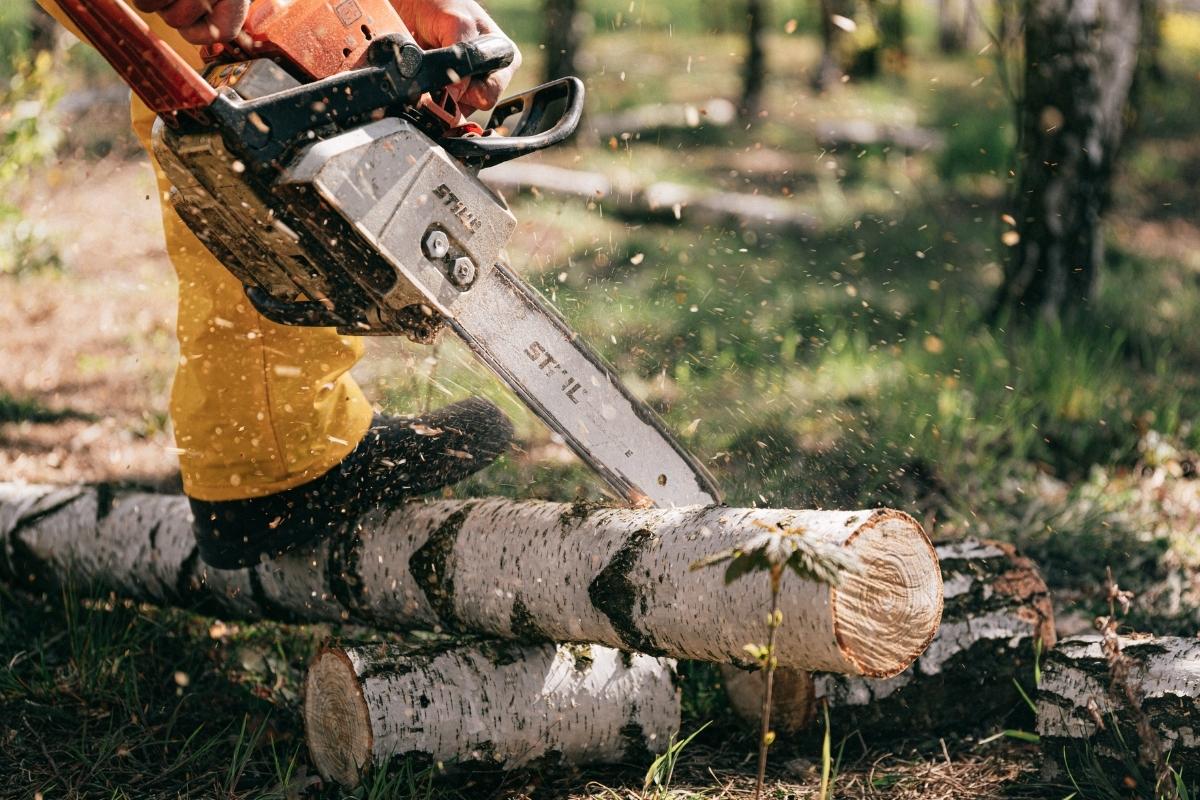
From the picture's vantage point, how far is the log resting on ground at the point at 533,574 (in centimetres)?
185

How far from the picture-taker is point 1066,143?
4559 millimetres

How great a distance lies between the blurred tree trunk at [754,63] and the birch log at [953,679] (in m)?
8.38

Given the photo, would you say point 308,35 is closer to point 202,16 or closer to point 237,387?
point 202,16

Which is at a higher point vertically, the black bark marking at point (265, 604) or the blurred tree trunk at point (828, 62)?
the black bark marking at point (265, 604)

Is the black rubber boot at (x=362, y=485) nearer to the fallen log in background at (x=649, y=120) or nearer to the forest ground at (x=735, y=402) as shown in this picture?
the forest ground at (x=735, y=402)

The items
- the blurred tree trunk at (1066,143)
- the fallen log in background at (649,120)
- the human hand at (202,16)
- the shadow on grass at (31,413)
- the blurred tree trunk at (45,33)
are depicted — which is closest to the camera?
the human hand at (202,16)

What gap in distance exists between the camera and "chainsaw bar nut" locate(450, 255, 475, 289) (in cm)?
211

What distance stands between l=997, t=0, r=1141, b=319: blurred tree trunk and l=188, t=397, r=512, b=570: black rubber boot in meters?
2.89

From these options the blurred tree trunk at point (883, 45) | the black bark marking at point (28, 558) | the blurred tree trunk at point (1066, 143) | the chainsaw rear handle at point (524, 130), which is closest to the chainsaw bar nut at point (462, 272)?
the chainsaw rear handle at point (524, 130)

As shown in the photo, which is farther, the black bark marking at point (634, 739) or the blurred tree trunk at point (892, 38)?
the blurred tree trunk at point (892, 38)

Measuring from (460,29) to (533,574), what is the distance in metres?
1.08

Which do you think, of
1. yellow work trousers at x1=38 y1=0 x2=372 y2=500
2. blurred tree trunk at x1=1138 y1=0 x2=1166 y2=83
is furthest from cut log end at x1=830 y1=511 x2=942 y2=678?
blurred tree trunk at x1=1138 y1=0 x2=1166 y2=83

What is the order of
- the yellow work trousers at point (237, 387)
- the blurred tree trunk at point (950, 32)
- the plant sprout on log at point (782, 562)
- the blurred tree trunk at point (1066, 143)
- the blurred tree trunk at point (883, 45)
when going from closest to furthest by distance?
the plant sprout on log at point (782, 562), the yellow work trousers at point (237, 387), the blurred tree trunk at point (1066, 143), the blurred tree trunk at point (883, 45), the blurred tree trunk at point (950, 32)

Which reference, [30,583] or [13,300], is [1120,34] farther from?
[13,300]
